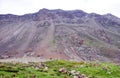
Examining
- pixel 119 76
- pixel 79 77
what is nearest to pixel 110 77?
pixel 119 76

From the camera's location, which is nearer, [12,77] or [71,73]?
[12,77]

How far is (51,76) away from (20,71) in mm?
3869

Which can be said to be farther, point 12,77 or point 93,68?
point 93,68

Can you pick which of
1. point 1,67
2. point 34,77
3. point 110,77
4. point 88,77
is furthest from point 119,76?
point 1,67

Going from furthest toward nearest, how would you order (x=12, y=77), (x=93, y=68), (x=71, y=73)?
(x=93, y=68), (x=71, y=73), (x=12, y=77)

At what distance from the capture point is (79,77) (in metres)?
32.3

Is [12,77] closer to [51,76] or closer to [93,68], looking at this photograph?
[51,76]

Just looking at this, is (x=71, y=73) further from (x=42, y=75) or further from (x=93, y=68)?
(x=93, y=68)

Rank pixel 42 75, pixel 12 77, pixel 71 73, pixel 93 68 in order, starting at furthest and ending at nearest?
1. pixel 93 68
2. pixel 71 73
3. pixel 42 75
4. pixel 12 77

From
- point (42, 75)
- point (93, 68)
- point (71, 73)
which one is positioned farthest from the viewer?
point (93, 68)

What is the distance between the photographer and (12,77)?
2962cm

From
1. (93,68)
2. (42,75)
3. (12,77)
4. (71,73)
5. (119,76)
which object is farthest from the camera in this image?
(93,68)

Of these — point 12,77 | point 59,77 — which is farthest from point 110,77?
point 12,77

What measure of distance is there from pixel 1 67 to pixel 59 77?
841 cm
